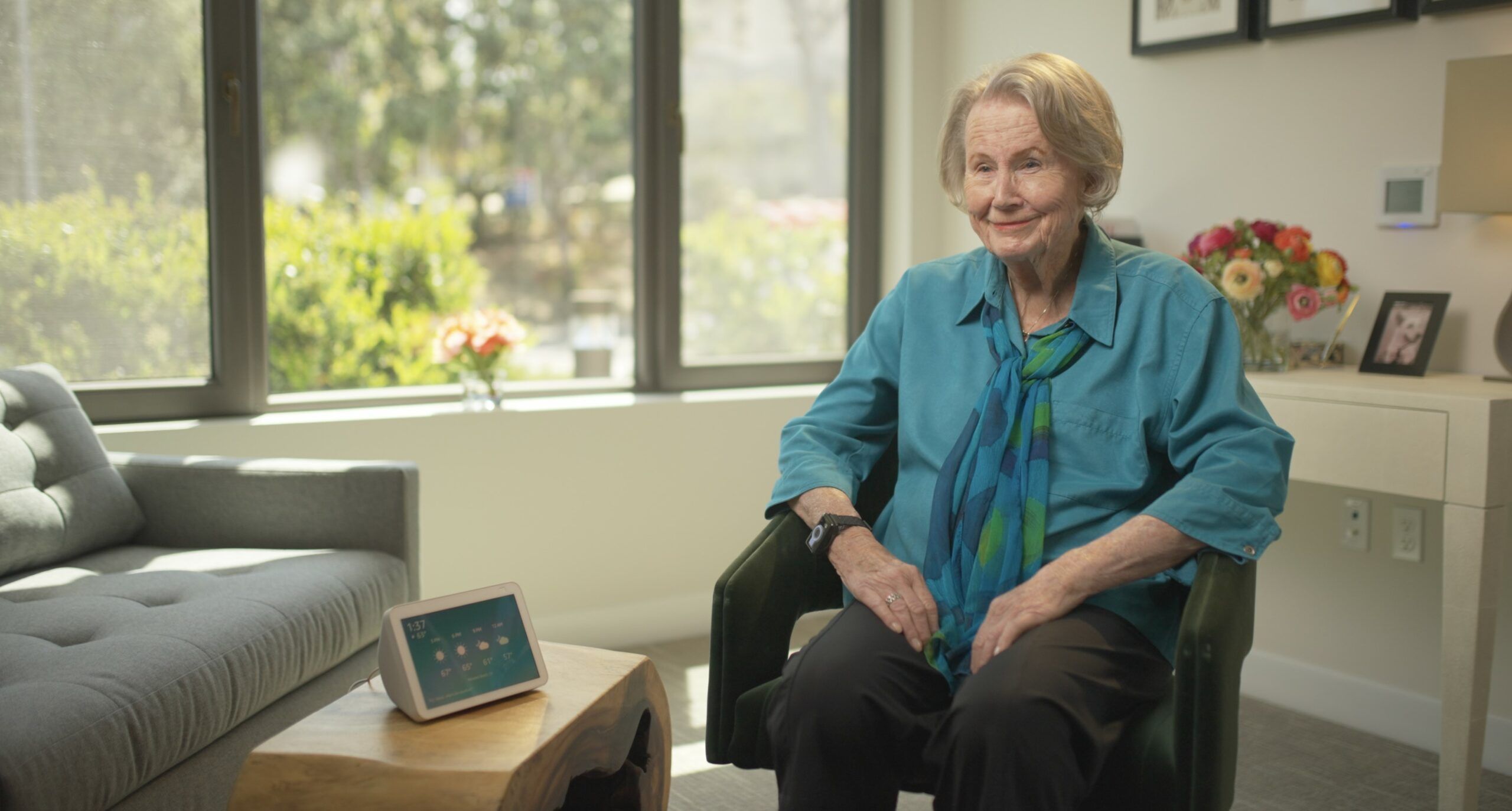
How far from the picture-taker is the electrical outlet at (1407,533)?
A: 2.53 metres

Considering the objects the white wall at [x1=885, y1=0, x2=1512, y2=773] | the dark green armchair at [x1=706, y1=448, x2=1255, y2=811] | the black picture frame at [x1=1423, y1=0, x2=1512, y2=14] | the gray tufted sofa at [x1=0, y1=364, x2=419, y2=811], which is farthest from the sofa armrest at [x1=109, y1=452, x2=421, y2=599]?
the black picture frame at [x1=1423, y1=0, x2=1512, y2=14]

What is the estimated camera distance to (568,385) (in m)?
3.39

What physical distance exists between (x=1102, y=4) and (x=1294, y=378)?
124 cm

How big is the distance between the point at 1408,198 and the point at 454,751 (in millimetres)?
2225

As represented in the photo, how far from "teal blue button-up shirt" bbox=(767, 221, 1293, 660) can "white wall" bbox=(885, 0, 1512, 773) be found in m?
0.96

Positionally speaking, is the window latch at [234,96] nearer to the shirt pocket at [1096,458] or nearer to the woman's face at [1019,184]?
the woman's face at [1019,184]

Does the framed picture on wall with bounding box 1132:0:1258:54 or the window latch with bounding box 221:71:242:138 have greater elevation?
the framed picture on wall with bounding box 1132:0:1258:54

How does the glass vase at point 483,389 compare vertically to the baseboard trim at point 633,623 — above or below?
above

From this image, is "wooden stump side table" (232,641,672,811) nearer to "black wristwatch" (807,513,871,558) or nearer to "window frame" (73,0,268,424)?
"black wristwatch" (807,513,871,558)

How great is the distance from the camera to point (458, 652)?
149cm

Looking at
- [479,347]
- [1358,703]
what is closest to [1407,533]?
[1358,703]

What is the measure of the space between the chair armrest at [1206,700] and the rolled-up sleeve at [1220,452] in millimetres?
132

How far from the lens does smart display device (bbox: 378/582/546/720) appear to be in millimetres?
1436

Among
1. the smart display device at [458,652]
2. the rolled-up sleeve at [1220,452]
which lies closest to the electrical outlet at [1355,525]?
the rolled-up sleeve at [1220,452]
